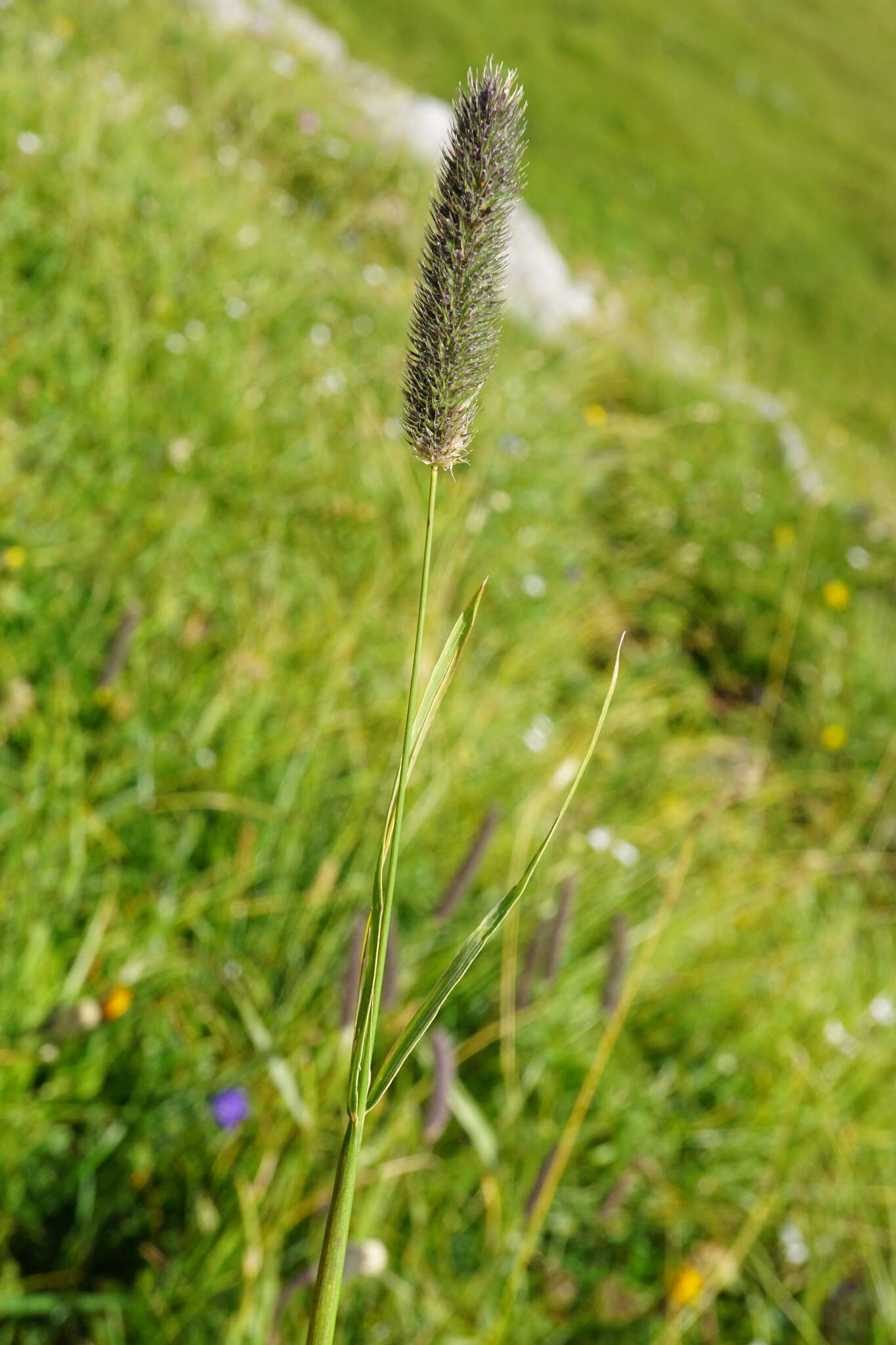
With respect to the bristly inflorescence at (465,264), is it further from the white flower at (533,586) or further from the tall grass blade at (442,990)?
the white flower at (533,586)

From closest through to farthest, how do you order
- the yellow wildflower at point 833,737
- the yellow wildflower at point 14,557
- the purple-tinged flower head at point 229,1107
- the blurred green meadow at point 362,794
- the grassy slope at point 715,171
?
the purple-tinged flower head at point 229,1107 < the blurred green meadow at point 362,794 < the yellow wildflower at point 14,557 < the yellow wildflower at point 833,737 < the grassy slope at point 715,171

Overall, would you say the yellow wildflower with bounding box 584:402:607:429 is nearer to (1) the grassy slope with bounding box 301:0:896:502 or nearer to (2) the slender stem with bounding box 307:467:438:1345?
(1) the grassy slope with bounding box 301:0:896:502

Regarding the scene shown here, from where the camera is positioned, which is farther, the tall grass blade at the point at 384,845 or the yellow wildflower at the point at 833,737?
the yellow wildflower at the point at 833,737

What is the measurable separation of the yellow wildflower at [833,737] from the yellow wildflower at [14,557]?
3.04 meters

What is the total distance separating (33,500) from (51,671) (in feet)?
1.61

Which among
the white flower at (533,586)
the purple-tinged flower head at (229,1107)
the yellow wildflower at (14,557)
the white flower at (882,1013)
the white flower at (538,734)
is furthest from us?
the white flower at (533,586)

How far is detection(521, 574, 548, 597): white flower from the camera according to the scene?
3.38 m

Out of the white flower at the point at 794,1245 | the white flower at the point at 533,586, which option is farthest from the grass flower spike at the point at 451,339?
the white flower at the point at 533,586

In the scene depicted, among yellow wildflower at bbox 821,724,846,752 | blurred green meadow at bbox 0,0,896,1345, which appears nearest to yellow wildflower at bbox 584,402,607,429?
blurred green meadow at bbox 0,0,896,1345

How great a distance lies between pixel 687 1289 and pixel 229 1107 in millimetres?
775

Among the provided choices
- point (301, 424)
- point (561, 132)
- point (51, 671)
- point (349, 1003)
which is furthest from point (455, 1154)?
point (561, 132)

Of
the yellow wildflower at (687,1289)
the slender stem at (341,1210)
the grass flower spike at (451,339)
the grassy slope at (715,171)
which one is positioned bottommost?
the grassy slope at (715,171)

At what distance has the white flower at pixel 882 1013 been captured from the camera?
2350mm

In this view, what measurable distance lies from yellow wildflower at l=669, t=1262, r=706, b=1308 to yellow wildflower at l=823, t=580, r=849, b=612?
349cm
